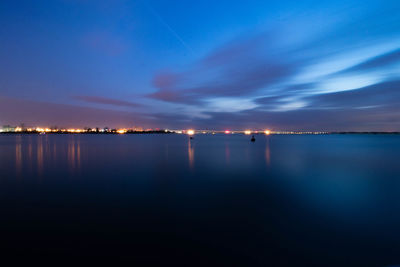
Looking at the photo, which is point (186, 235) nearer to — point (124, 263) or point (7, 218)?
point (124, 263)

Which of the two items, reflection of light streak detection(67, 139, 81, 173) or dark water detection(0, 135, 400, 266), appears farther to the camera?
reflection of light streak detection(67, 139, 81, 173)

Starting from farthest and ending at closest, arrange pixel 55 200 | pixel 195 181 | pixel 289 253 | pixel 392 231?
pixel 195 181 → pixel 55 200 → pixel 392 231 → pixel 289 253

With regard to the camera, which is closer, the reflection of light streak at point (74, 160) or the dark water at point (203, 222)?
the dark water at point (203, 222)

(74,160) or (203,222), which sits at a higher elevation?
(74,160)

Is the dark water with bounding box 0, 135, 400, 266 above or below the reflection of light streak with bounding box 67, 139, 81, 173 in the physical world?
below

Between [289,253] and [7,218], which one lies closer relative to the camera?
[289,253]

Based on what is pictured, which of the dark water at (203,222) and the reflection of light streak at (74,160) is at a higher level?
the reflection of light streak at (74,160)

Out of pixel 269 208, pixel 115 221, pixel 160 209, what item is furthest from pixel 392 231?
pixel 115 221

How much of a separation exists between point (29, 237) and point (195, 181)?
10488mm

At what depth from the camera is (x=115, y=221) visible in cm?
873

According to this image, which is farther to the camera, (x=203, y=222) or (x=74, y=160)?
(x=74, y=160)

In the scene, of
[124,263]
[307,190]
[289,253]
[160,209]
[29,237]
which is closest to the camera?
[124,263]

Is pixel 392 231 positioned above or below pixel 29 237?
below

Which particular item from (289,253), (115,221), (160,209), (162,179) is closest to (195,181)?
(162,179)
